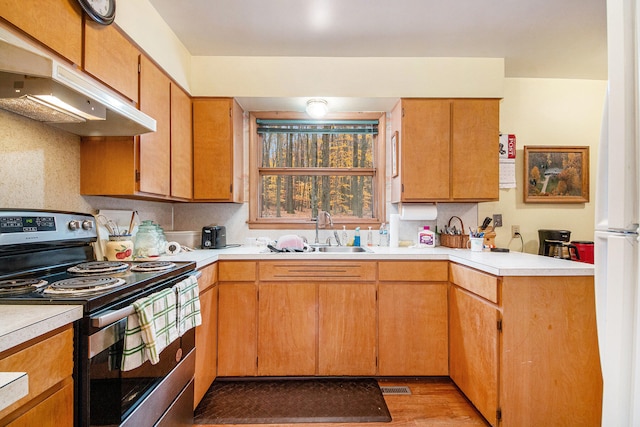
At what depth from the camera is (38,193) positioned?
1.46 meters

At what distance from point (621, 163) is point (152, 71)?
7.15 feet

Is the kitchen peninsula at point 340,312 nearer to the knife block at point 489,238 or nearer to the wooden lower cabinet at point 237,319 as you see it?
the wooden lower cabinet at point 237,319

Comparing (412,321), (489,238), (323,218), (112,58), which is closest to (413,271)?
(412,321)

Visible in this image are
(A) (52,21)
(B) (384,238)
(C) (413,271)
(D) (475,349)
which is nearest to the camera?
(A) (52,21)

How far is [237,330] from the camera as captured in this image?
2125 mm

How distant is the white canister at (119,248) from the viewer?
1.64m

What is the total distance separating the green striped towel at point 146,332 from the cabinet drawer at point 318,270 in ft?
3.14

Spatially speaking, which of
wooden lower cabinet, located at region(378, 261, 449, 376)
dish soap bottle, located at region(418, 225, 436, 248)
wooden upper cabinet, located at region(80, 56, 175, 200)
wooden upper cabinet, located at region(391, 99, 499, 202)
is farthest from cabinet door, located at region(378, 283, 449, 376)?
wooden upper cabinet, located at region(80, 56, 175, 200)

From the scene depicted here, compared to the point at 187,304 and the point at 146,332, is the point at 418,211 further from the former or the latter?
the point at 146,332

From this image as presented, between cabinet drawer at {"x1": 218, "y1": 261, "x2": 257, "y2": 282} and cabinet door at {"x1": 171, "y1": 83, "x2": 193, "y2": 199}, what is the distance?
2.00ft

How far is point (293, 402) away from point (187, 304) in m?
1.00

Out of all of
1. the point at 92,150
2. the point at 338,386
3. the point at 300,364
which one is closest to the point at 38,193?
the point at 92,150

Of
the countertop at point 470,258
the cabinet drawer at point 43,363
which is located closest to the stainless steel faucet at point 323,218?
the countertop at point 470,258

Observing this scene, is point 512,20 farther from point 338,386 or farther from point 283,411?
point 283,411
